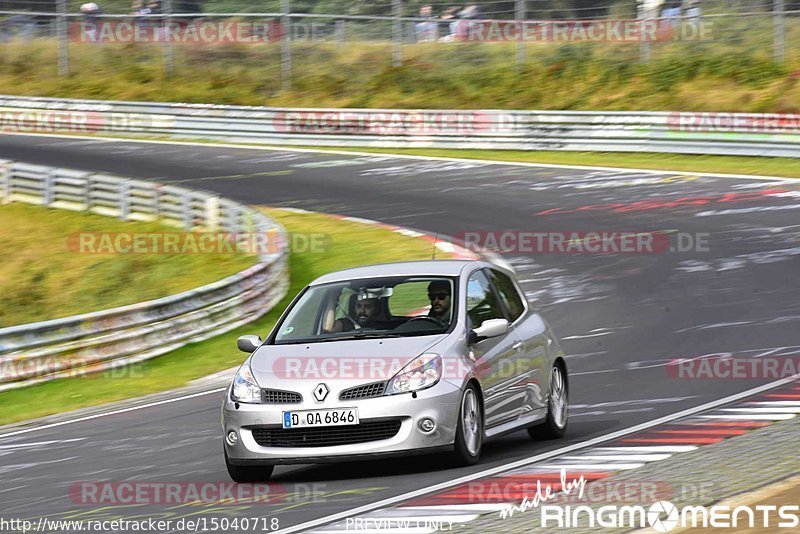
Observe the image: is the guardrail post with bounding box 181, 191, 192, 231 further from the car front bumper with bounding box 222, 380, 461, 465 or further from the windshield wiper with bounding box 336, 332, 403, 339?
the car front bumper with bounding box 222, 380, 461, 465

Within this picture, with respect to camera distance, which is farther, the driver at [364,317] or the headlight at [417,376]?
the driver at [364,317]

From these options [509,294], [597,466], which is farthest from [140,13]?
[597,466]

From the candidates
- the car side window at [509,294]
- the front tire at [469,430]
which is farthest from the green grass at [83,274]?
the front tire at [469,430]

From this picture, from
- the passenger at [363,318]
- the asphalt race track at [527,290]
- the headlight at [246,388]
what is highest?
the passenger at [363,318]

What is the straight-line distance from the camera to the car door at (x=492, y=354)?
361 inches

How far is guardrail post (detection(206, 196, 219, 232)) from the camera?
2338 cm

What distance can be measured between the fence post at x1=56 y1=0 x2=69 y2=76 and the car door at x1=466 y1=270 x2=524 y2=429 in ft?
107

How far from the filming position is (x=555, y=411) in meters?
10.2

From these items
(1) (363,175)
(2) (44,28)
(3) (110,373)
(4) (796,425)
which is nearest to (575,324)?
(3) (110,373)

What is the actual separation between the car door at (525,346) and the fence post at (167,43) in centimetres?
3053

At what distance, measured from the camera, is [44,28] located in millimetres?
41438

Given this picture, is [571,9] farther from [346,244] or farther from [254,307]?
[254,307]

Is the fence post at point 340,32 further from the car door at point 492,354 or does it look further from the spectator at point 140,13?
the car door at point 492,354
